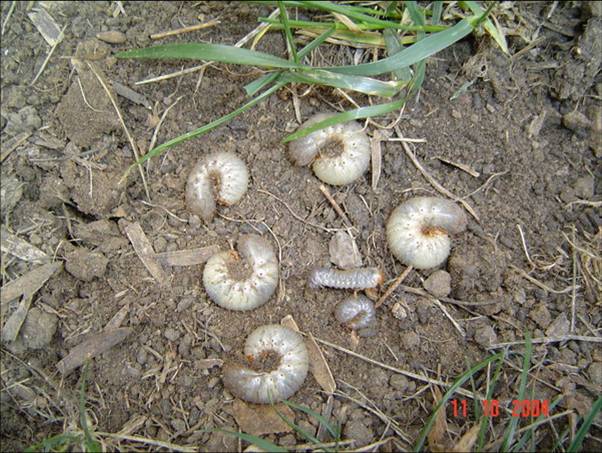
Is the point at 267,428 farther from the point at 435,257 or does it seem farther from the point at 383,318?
the point at 435,257

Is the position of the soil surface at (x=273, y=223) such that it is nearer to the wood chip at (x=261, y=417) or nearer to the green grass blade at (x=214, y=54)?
the wood chip at (x=261, y=417)

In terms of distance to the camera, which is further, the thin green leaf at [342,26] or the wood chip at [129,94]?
the wood chip at [129,94]

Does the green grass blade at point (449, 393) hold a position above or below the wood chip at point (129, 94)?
below

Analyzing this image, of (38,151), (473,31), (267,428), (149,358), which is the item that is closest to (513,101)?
(473,31)

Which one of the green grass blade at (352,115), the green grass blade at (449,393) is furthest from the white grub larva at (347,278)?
the green grass blade at (352,115)

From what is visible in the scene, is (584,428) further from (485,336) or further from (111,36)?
(111,36)

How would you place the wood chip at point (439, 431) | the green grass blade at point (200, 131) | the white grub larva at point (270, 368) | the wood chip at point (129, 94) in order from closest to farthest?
the wood chip at point (439, 431), the white grub larva at point (270, 368), the green grass blade at point (200, 131), the wood chip at point (129, 94)
